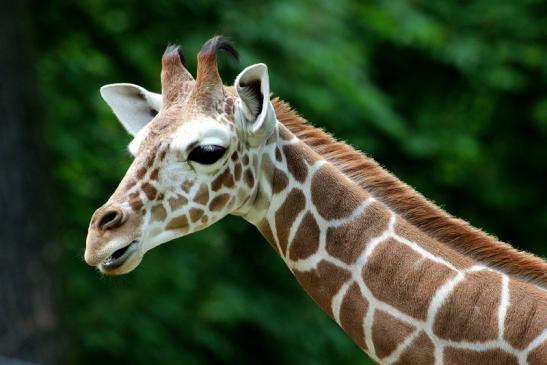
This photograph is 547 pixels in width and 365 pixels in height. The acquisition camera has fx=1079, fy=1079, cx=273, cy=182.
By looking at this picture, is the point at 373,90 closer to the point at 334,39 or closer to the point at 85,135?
the point at 334,39

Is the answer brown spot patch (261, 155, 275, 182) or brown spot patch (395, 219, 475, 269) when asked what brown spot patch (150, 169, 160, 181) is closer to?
brown spot patch (261, 155, 275, 182)

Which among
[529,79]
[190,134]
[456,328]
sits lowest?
[529,79]

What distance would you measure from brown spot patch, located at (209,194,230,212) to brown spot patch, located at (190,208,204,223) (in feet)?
0.19

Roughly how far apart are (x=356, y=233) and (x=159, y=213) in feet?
3.05

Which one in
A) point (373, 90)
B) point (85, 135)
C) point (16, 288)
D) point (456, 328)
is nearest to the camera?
point (456, 328)

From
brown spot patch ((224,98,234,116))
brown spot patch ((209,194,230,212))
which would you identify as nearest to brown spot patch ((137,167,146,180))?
brown spot patch ((209,194,230,212))

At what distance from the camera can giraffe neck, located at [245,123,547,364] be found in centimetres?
468

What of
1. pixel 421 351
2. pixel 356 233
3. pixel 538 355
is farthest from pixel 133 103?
pixel 538 355

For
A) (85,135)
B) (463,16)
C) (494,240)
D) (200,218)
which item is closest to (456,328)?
(494,240)

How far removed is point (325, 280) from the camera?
5.08m

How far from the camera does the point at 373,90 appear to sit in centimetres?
1333

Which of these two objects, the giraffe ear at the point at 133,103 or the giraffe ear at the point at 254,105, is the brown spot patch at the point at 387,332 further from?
the giraffe ear at the point at 133,103

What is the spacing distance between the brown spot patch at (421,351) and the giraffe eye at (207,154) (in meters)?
1.23

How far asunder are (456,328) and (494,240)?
1.58ft
